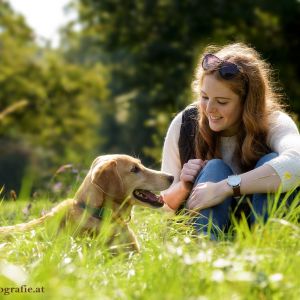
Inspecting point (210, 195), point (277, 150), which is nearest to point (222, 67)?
point (277, 150)

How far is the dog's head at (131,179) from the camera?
4977 mm

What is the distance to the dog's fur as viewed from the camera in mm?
4484

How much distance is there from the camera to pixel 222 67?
4.81m

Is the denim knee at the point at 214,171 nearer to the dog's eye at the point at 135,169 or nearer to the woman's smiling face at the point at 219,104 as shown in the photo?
the woman's smiling face at the point at 219,104

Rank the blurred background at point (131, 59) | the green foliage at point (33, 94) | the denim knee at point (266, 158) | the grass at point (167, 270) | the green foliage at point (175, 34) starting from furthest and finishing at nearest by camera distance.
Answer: the green foliage at point (33, 94), the blurred background at point (131, 59), the green foliage at point (175, 34), the denim knee at point (266, 158), the grass at point (167, 270)

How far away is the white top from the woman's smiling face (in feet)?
0.89

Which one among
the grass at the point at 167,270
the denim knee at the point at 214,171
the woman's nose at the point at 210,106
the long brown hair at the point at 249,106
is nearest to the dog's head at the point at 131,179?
the long brown hair at the point at 249,106

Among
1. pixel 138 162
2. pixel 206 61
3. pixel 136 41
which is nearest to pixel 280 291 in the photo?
pixel 206 61

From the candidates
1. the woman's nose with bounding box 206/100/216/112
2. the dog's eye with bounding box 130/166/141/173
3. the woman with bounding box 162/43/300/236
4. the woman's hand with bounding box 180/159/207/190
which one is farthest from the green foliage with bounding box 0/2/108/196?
the woman's nose with bounding box 206/100/216/112

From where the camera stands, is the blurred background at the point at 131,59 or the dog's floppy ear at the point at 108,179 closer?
the dog's floppy ear at the point at 108,179

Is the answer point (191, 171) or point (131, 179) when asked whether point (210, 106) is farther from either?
point (131, 179)

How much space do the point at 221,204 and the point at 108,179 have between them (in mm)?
953

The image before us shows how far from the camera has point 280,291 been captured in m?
2.85

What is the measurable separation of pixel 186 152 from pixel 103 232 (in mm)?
1721
